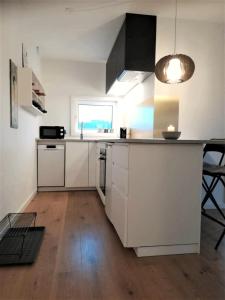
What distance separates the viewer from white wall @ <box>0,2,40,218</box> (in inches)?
85.4

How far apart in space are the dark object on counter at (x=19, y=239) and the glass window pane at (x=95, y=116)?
252 cm

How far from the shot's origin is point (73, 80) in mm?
4590

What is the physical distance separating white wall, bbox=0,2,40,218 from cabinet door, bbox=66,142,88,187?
72 centimetres

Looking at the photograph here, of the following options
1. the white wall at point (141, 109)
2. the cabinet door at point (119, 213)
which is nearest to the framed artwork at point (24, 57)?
the white wall at point (141, 109)

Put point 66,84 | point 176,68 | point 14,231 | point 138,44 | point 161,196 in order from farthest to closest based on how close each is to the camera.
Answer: point 66,84
point 138,44
point 176,68
point 14,231
point 161,196

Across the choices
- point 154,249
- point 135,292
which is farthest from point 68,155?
point 135,292

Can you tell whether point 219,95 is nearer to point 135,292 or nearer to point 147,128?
point 147,128

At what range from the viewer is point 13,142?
2.43 metres

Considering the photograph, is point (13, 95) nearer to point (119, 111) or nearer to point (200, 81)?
point (200, 81)

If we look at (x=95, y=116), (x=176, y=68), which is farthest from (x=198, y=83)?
(x=95, y=116)

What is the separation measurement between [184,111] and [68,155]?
196 centimetres

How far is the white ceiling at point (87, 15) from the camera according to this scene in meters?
2.59

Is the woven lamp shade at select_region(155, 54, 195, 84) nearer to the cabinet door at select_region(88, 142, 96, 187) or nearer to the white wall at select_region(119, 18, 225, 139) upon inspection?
the white wall at select_region(119, 18, 225, 139)

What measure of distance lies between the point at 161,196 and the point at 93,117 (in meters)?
3.23
